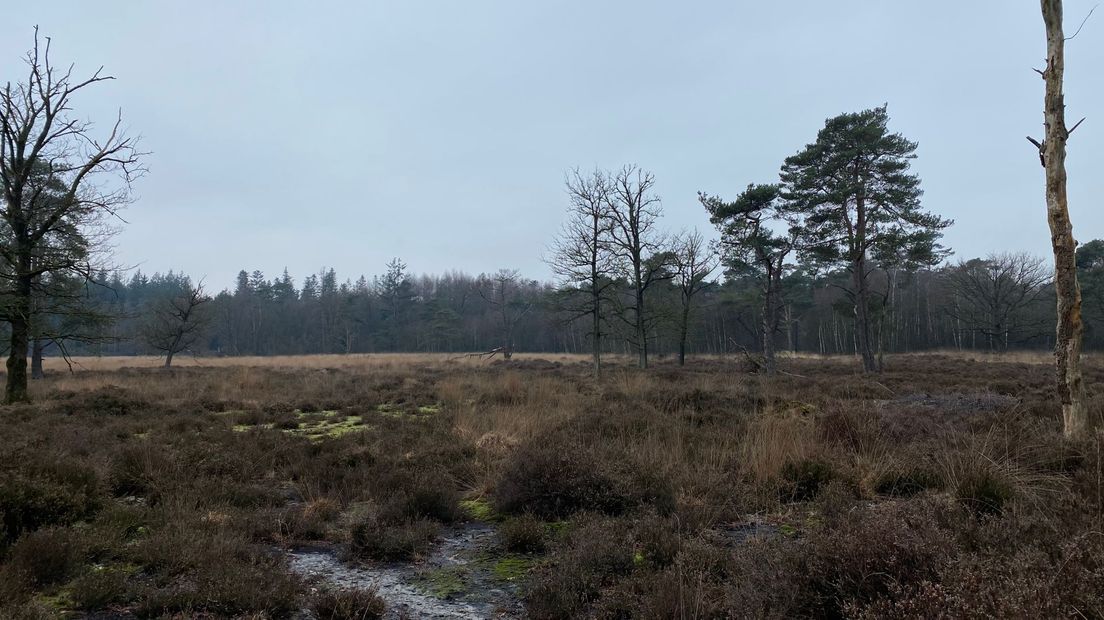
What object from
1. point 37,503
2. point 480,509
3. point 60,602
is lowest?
point 480,509

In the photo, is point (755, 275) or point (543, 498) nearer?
point (543, 498)

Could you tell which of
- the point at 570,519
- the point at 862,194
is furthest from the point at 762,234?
the point at 570,519

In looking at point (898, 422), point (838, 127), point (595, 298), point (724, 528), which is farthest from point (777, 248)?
point (724, 528)

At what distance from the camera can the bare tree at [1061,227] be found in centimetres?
536

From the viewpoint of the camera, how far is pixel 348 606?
3018 millimetres

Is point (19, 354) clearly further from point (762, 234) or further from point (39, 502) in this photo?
point (762, 234)

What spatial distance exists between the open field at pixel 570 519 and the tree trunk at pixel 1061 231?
594 millimetres

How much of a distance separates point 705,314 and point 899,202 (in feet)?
119

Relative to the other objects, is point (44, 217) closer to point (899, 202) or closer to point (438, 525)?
point (438, 525)

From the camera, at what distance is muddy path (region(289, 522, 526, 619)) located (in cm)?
322

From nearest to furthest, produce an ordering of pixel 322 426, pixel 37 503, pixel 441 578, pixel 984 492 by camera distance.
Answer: pixel 441 578
pixel 984 492
pixel 37 503
pixel 322 426

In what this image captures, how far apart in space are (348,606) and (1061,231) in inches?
291

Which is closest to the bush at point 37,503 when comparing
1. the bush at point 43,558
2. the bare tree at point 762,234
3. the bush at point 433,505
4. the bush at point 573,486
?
the bush at point 43,558

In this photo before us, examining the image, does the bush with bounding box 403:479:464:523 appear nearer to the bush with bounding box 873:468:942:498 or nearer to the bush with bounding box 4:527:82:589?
the bush with bounding box 4:527:82:589
